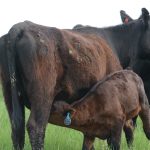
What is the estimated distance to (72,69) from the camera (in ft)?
22.0

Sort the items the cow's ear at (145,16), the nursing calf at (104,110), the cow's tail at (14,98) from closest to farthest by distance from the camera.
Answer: the cow's tail at (14,98), the nursing calf at (104,110), the cow's ear at (145,16)

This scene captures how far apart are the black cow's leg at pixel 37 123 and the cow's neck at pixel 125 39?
9.06ft

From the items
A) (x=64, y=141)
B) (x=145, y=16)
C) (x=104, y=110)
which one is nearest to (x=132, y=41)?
(x=145, y=16)

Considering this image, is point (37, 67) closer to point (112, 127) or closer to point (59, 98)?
point (59, 98)

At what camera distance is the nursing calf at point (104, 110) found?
6840mm

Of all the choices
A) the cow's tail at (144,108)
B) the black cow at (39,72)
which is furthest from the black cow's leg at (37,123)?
the cow's tail at (144,108)

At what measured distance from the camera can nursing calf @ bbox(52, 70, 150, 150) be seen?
6.84 metres

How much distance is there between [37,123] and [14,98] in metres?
0.48

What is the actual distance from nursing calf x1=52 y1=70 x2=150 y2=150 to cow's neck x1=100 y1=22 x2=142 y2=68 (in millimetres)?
1269

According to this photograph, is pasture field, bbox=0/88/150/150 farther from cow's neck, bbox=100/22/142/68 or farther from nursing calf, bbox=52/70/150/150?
cow's neck, bbox=100/22/142/68

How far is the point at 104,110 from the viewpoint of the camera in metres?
7.02

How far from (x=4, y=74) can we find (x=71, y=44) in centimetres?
103

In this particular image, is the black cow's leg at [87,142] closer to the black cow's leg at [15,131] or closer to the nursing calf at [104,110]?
the nursing calf at [104,110]

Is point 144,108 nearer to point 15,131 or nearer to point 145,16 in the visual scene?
point 145,16
